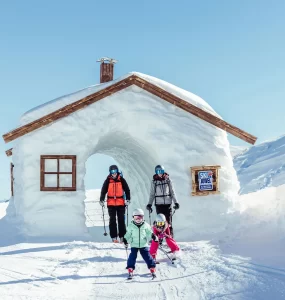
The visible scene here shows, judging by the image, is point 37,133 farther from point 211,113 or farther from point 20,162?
point 211,113

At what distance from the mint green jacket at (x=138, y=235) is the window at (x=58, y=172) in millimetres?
4302

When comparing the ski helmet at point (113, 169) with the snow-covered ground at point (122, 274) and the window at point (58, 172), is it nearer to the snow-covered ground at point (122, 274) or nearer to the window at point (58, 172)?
the snow-covered ground at point (122, 274)

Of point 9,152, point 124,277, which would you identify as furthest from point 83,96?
point 124,277

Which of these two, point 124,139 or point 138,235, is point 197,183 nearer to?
point 124,139

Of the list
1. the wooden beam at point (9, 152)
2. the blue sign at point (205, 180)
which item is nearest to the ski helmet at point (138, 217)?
the blue sign at point (205, 180)

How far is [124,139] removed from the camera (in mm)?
12438

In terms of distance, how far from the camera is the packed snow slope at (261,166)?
168ft

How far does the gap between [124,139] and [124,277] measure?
630 cm

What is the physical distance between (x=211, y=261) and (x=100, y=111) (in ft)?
17.5

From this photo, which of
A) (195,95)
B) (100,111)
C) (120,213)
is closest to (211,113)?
(195,95)

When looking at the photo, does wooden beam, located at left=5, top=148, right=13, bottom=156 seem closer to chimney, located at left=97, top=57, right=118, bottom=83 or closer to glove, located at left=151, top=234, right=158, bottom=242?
chimney, located at left=97, top=57, right=118, bottom=83

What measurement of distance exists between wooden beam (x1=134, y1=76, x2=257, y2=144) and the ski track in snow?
436 cm

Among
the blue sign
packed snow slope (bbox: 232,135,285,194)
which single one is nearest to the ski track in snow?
the blue sign

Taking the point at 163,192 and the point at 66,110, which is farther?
the point at 66,110
